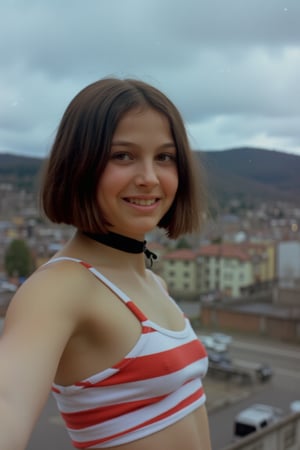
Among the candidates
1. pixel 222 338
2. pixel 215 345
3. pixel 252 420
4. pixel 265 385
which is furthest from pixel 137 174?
pixel 222 338

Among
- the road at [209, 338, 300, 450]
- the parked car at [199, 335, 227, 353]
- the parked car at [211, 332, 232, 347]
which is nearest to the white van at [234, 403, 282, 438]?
the road at [209, 338, 300, 450]

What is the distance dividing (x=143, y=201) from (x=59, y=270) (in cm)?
12

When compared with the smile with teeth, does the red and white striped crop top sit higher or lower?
lower

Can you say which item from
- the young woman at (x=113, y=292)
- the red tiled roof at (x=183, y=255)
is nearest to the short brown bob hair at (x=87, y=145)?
the young woman at (x=113, y=292)

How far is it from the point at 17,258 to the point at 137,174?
6280 millimetres

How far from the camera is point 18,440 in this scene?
1.48 ft

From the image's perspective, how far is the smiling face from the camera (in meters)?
0.59

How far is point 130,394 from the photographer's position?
1.88ft

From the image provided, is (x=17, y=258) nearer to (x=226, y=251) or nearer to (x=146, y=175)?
(x=226, y=251)

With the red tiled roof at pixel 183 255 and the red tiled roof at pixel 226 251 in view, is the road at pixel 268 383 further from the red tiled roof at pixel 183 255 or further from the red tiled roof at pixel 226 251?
the red tiled roof at pixel 183 255

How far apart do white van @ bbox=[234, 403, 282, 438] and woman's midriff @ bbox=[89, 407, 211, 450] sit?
7077mm

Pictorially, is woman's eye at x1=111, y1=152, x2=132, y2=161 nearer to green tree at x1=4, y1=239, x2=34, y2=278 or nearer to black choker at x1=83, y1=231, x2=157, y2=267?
black choker at x1=83, y1=231, x2=157, y2=267

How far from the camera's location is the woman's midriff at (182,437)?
0.59 meters

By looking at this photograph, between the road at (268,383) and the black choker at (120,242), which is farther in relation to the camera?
the road at (268,383)
